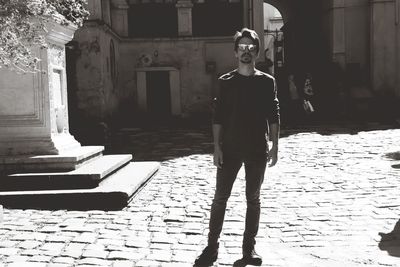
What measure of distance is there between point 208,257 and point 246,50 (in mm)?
1778

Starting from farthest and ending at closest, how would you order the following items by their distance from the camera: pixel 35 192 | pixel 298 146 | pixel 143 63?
pixel 143 63
pixel 298 146
pixel 35 192

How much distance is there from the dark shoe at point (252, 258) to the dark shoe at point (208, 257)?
0.25 metres

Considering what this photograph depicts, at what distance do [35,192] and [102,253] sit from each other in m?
2.58

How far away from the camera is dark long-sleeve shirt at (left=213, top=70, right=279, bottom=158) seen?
458cm

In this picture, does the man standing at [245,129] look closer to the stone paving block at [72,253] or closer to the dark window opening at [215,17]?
the stone paving block at [72,253]

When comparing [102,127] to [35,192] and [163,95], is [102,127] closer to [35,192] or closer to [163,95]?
[35,192]

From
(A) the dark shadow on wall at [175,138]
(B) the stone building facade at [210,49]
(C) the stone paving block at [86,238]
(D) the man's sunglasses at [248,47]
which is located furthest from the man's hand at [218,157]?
(B) the stone building facade at [210,49]

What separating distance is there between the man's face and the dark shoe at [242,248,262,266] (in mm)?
1618

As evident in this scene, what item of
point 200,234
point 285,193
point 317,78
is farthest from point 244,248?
point 317,78

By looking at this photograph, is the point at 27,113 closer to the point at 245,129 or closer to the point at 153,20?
the point at 245,129

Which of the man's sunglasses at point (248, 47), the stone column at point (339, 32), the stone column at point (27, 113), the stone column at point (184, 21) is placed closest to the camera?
the man's sunglasses at point (248, 47)

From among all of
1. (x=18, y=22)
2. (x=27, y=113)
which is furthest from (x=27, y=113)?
(x=18, y=22)

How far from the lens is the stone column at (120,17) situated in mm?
26656

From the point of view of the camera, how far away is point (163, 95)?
27203mm
